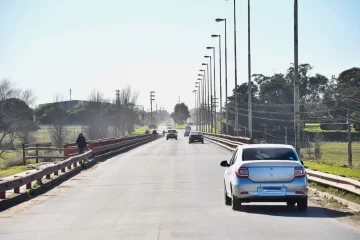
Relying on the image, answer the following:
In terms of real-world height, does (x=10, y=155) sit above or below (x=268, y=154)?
below

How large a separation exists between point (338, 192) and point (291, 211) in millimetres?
3183

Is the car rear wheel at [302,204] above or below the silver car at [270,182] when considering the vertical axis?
below

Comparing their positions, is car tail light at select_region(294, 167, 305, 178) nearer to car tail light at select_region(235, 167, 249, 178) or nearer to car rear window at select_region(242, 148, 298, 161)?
car rear window at select_region(242, 148, 298, 161)

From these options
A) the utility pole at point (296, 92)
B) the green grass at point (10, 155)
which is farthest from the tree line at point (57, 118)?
the utility pole at point (296, 92)

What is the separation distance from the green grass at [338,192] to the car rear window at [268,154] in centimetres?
199

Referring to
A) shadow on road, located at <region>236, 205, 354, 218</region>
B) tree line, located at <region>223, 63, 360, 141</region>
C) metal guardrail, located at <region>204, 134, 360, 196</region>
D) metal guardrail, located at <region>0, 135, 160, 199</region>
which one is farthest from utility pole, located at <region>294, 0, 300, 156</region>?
tree line, located at <region>223, 63, 360, 141</region>

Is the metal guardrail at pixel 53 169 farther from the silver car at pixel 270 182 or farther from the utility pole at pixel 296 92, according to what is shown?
the utility pole at pixel 296 92

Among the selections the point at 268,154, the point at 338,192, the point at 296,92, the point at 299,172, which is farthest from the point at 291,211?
the point at 296,92

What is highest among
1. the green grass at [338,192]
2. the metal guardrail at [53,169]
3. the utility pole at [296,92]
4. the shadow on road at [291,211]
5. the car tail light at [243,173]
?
the utility pole at [296,92]

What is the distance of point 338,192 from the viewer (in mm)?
17422

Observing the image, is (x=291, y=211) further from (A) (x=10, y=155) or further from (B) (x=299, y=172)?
(A) (x=10, y=155)

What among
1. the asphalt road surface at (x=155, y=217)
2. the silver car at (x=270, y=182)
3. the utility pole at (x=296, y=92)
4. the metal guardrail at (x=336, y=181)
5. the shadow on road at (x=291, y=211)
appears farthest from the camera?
the utility pole at (x=296, y=92)

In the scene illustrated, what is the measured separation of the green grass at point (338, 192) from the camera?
15.8 meters

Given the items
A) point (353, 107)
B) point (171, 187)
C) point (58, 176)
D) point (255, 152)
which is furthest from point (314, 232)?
point (353, 107)
